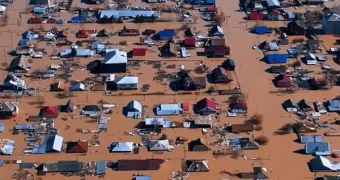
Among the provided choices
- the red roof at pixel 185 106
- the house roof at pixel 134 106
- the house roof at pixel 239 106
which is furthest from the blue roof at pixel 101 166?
the house roof at pixel 239 106

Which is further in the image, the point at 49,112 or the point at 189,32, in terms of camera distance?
the point at 189,32

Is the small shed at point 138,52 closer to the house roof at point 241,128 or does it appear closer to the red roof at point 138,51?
the red roof at point 138,51

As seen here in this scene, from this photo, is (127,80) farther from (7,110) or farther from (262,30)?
(262,30)

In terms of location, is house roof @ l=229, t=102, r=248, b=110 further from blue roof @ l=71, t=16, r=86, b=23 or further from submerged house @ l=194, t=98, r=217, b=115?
blue roof @ l=71, t=16, r=86, b=23

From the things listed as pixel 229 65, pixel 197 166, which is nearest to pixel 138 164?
pixel 197 166

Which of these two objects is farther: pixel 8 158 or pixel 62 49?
pixel 62 49

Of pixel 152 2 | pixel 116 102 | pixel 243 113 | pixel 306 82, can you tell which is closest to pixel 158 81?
pixel 116 102

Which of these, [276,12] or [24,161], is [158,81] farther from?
[276,12]
